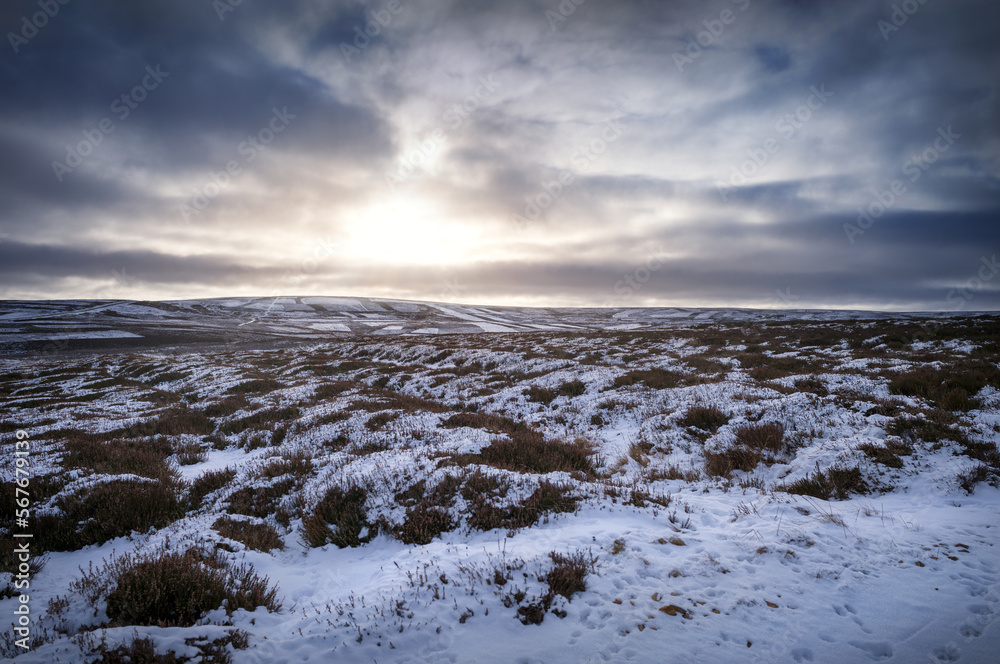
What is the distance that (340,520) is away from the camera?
7.56 metres

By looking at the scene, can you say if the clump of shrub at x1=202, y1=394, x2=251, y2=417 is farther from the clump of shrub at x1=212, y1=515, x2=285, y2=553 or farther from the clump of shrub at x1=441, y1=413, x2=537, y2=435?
the clump of shrub at x1=212, y1=515, x2=285, y2=553

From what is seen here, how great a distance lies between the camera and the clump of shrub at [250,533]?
22.6 ft

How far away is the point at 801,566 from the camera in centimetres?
512

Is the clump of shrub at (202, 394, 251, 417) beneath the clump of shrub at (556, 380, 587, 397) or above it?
beneath

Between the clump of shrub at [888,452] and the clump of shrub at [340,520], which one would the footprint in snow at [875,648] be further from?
the clump of shrub at [340,520]

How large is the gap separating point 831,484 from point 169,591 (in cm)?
1046

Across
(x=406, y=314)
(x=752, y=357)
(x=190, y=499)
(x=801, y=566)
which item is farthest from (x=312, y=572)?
(x=406, y=314)

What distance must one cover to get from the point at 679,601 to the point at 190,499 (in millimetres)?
9810

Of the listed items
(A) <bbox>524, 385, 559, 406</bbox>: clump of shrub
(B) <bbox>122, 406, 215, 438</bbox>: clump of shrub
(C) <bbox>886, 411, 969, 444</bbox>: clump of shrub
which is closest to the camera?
(C) <bbox>886, 411, 969, 444</bbox>: clump of shrub

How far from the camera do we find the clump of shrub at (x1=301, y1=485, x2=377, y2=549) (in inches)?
281

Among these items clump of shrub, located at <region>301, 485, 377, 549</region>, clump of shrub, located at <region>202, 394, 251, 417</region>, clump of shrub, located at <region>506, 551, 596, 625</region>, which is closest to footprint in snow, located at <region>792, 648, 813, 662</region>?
clump of shrub, located at <region>506, 551, 596, 625</region>

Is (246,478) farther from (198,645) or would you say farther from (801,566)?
(801,566)

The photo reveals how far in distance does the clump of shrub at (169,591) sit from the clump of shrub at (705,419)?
35.0 ft

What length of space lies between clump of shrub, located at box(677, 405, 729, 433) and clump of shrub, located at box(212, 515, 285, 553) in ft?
34.2
